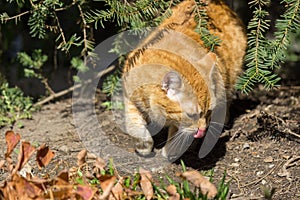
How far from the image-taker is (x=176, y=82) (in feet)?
10.7

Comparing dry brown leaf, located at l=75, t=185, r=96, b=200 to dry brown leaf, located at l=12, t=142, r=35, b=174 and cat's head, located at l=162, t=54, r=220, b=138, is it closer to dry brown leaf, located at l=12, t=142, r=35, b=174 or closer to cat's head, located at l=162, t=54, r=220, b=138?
dry brown leaf, located at l=12, t=142, r=35, b=174

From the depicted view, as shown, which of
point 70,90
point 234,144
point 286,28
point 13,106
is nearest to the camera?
point 286,28

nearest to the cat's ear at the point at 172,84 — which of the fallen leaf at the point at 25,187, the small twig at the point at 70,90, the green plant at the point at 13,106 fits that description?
the fallen leaf at the point at 25,187

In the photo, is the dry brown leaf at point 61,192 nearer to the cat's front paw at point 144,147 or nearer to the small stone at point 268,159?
the cat's front paw at point 144,147

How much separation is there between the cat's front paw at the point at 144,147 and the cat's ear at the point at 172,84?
0.43m

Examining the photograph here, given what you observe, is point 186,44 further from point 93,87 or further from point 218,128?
point 93,87

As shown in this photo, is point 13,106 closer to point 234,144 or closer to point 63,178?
point 234,144

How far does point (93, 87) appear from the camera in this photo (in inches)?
190

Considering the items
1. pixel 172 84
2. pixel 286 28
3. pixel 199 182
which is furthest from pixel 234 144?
pixel 199 182

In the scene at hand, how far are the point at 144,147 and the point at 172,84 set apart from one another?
57cm

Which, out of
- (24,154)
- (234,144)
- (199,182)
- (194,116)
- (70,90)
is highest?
(24,154)

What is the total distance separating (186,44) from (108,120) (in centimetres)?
97

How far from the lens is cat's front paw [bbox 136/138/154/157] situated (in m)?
3.61

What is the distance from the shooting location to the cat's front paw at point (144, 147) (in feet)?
11.8
